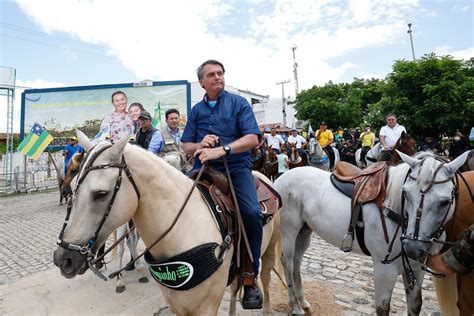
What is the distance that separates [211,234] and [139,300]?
2.48 metres

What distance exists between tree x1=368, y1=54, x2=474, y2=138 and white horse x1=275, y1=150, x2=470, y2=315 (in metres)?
12.8

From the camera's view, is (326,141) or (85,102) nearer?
(326,141)

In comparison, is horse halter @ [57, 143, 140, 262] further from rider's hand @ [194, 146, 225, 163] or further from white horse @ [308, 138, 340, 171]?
white horse @ [308, 138, 340, 171]

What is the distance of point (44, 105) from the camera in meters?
20.4

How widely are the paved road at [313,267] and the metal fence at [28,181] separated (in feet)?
29.4

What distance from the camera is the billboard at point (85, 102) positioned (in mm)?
19516

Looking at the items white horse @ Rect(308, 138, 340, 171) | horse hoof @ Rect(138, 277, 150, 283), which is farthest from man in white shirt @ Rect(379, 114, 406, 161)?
horse hoof @ Rect(138, 277, 150, 283)

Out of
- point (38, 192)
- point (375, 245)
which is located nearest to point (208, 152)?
point (375, 245)

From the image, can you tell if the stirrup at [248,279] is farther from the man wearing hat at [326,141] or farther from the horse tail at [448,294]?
the man wearing hat at [326,141]

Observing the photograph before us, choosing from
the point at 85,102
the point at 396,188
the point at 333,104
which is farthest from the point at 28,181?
the point at 333,104

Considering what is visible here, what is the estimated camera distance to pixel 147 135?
14.4 ft

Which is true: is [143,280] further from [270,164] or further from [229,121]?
[270,164]

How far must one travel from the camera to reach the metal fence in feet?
53.1

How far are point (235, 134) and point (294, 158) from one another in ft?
30.1
